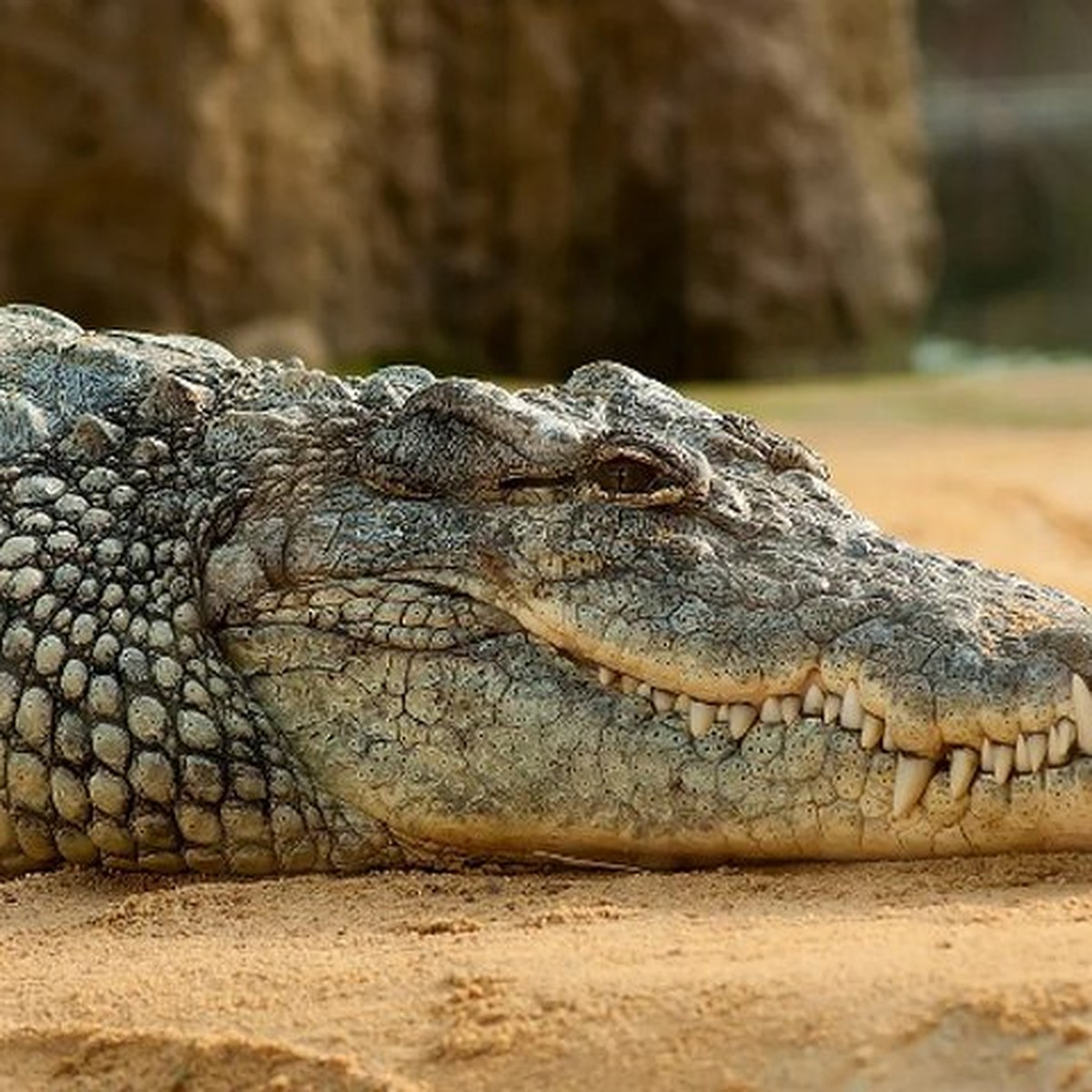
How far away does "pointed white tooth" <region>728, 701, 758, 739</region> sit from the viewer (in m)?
3.32

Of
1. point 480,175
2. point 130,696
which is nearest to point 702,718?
point 130,696

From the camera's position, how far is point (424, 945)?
3.05 metres

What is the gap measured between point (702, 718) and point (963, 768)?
41cm

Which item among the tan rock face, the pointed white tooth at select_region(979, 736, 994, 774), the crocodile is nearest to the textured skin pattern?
the crocodile

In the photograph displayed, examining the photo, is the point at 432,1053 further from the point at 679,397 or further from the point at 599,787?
the point at 679,397

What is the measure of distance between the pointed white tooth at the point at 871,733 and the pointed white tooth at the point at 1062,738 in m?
0.24

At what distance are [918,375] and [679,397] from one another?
10.5 meters

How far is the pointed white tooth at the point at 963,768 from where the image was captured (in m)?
3.14

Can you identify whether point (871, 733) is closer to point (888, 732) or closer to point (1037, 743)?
point (888, 732)

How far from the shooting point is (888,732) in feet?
10.4

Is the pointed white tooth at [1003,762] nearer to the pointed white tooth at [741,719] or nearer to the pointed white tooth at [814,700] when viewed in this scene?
the pointed white tooth at [814,700]

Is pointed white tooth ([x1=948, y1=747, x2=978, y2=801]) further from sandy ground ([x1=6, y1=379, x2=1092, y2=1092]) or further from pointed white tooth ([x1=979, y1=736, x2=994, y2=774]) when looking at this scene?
sandy ground ([x1=6, y1=379, x2=1092, y2=1092])

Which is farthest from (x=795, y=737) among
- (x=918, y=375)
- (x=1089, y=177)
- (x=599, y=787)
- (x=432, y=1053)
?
(x=1089, y=177)

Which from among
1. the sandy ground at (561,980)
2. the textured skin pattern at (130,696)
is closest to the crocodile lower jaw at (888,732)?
the sandy ground at (561,980)
